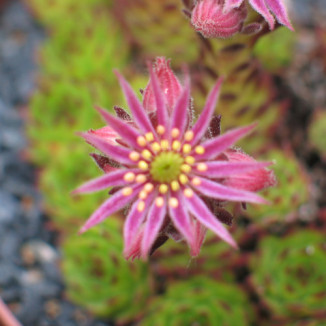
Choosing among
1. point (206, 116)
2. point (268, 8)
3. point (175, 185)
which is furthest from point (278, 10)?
point (175, 185)

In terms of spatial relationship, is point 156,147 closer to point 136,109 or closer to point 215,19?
point 136,109

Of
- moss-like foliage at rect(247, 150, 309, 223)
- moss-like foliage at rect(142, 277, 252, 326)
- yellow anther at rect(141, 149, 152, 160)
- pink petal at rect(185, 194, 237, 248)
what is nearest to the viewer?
pink petal at rect(185, 194, 237, 248)

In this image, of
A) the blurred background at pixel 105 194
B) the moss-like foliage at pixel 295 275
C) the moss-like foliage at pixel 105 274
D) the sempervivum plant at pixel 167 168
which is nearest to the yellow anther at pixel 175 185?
the sempervivum plant at pixel 167 168

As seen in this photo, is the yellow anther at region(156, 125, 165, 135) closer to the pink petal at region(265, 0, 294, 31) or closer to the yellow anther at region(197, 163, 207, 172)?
the yellow anther at region(197, 163, 207, 172)

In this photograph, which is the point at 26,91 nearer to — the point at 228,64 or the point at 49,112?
the point at 49,112

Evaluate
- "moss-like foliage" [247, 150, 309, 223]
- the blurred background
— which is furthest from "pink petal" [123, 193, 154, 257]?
"moss-like foliage" [247, 150, 309, 223]

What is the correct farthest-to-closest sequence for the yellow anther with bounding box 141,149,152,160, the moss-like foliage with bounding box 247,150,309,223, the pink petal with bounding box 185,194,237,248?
the moss-like foliage with bounding box 247,150,309,223 < the yellow anther with bounding box 141,149,152,160 < the pink petal with bounding box 185,194,237,248
